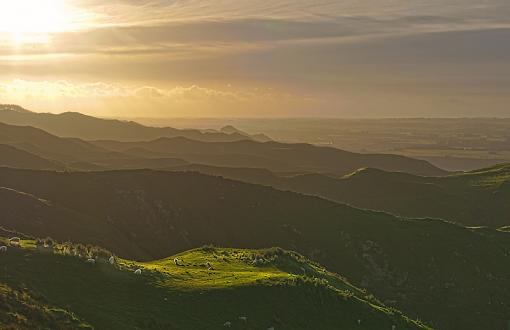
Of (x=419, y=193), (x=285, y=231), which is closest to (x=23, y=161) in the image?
(x=285, y=231)

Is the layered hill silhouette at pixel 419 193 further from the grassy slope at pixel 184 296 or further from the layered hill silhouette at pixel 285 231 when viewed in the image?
the grassy slope at pixel 184 296

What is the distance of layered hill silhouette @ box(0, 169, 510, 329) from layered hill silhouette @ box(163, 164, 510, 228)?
154 ft

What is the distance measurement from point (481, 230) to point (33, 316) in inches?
3991

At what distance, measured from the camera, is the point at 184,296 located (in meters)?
35.2

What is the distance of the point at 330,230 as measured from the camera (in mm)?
98812

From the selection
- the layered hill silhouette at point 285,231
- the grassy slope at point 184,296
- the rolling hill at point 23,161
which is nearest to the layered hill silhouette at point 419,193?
the layered hill silhouette at point 285,231

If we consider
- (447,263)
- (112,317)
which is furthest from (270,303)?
(447,263)

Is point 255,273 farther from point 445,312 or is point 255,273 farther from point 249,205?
point 249,205

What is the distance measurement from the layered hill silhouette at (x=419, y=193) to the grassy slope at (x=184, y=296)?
118864mm

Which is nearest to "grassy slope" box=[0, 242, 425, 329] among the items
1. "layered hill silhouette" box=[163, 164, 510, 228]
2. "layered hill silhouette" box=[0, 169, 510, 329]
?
"layered hill silhouette" box=[0, 169, 510, 329]

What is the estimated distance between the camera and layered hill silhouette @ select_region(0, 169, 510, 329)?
260ft

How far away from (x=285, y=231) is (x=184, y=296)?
213 feet

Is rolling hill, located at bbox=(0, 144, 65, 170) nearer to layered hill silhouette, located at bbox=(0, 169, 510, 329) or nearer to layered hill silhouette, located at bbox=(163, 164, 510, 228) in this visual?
layered hill silhouette, located at bbox=(0, 169, 510, 329)

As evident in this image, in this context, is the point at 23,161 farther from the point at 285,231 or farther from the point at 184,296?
the point at 184,296
